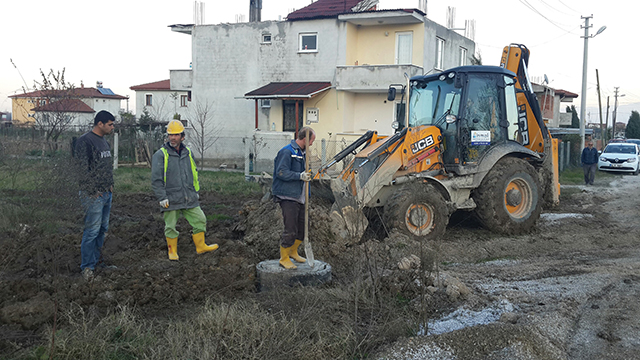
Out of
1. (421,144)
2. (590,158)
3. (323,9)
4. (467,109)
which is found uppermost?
(323,9)

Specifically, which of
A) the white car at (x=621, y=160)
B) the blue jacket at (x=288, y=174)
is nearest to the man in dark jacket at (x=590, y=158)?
the white car at (x=621, y=160)

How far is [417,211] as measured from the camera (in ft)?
28.8

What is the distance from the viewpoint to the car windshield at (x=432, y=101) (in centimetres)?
977

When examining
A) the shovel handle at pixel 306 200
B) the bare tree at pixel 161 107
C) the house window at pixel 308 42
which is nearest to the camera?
the shovel handle at pixel 306 200

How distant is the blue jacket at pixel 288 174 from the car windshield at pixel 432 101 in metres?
3.97

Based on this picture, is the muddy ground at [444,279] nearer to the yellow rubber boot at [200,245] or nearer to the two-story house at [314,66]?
the yellow rubber boot at [200,245]

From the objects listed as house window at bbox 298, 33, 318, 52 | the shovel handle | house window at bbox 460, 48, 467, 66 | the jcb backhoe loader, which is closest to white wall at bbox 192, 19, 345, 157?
house window at bbox 298, 33, 318, 52

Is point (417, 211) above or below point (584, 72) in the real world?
below

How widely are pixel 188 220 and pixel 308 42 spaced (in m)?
20.3

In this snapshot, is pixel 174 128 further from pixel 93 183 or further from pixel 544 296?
pixel 544 296

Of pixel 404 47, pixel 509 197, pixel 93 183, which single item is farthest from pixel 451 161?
pixel 404 47

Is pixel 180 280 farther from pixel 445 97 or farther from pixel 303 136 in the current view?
pixel 445 97

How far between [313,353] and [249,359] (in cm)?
51

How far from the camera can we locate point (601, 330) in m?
5.24
